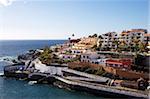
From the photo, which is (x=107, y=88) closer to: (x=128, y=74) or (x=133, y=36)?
(x=128, y=74)

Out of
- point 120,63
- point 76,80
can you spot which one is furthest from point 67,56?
point 76,80

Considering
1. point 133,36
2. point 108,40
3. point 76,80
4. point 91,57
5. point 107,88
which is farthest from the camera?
point 108,40

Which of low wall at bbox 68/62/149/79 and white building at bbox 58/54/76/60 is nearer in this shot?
low wall at bbox 68/62/149/79

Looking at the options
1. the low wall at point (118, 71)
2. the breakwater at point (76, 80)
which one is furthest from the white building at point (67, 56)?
the low wall at point (118, 71)

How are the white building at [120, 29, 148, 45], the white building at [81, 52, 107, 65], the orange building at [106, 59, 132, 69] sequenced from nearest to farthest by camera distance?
the orange building at [106, 59, 132, 69] → the white building at [81, 52, 107, 65] → the white building at [120, 29, 148, 45]

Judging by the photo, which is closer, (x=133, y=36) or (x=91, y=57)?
(x=91, y=57)

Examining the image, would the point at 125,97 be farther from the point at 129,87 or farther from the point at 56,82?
the point at 56,82

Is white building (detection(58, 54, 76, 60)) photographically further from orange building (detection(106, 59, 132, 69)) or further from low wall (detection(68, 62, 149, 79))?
orange building (detection(106, 59, 132, 69))

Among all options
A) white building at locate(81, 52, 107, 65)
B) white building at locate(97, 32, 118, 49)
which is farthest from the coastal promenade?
white building at locate(97, 32, 118, 49)

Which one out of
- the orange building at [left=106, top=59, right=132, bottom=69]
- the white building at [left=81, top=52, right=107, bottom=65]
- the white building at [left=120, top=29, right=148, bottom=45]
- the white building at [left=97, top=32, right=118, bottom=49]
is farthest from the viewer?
the white building at [left=97, top=32, right=118, bottom=49]

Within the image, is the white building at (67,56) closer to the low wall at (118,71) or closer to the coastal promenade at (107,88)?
the low wall at (118,71)

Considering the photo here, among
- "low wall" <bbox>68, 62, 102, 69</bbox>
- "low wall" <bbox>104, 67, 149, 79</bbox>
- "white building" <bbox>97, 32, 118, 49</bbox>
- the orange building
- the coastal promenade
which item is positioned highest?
"white building" <bbox>97, 32, 118, 49</bbox>
